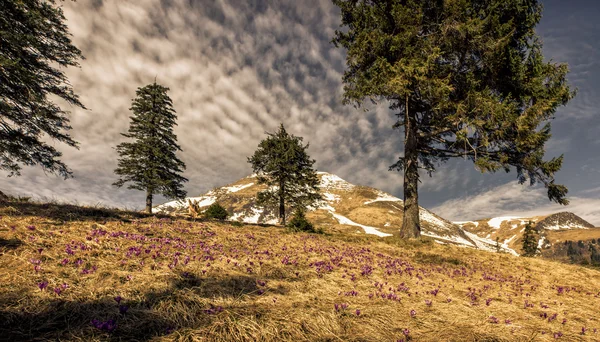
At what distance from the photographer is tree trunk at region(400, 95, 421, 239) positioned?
14.1 metres

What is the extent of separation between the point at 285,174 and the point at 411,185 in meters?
17.1

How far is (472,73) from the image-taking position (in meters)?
11.9

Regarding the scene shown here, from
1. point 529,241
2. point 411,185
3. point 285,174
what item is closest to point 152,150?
point 285,174

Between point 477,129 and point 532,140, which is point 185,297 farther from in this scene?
point 532,140

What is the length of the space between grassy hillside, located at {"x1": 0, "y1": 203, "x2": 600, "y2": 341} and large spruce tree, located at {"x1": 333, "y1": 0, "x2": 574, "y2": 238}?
628 cm

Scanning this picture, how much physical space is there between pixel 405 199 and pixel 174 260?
13.0 metres

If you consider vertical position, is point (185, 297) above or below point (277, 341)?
above

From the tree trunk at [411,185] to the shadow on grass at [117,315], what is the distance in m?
12.5

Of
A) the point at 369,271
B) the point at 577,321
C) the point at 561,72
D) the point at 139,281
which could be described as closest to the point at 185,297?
the point at 139,281

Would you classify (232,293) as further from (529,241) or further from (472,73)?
(529,241)

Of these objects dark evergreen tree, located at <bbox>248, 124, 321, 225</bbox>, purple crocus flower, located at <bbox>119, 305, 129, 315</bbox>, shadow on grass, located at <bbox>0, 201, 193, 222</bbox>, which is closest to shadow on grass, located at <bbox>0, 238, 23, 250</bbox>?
shadow on grass, located at <bbox>0, 201, 193, 222</bbox>

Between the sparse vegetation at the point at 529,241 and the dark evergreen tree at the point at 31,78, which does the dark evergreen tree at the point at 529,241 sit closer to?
the sparse vegetation at the point at 529,241

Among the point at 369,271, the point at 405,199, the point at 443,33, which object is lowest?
the point at 369,271

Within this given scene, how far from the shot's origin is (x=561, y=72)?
1244cm
